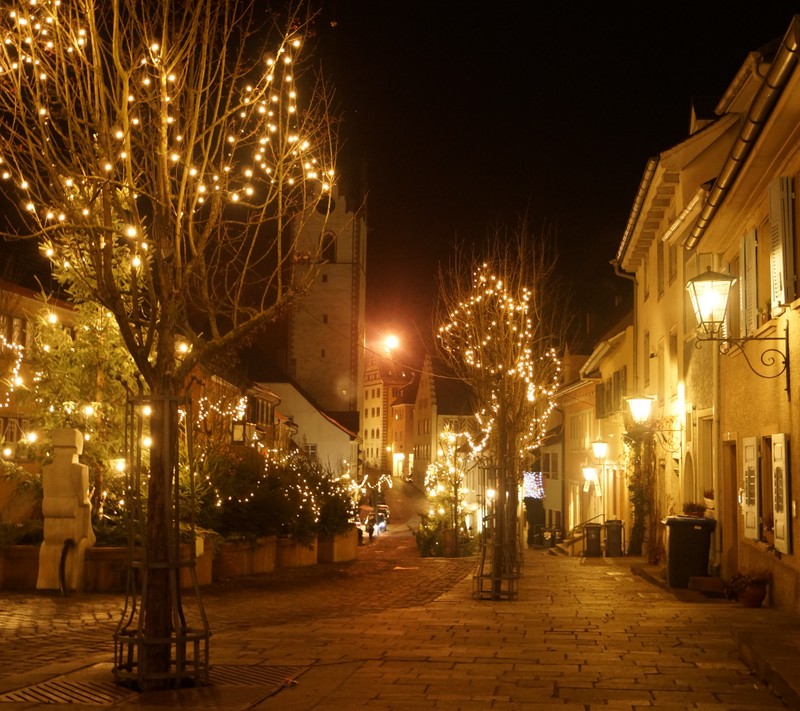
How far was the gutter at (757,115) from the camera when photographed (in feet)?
33.5

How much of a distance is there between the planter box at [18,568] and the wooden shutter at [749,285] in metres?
10.6

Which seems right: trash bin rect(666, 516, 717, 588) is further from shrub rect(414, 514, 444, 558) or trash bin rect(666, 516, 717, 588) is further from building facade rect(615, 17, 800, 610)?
shrub rect(414, 514, 444, 558)

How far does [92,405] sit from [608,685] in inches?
463

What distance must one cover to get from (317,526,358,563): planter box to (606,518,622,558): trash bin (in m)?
6.60

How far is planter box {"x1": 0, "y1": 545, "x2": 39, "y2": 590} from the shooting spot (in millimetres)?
16297

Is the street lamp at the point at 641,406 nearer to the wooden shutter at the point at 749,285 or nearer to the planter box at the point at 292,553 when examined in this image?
the planter box at the point at 292,553

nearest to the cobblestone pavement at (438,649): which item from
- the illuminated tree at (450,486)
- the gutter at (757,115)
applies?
the gutter at (757,115)

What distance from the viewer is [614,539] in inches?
1134

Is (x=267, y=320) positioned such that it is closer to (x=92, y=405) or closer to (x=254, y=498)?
Answer: (x=92, y=405)

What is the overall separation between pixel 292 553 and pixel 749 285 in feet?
40.8

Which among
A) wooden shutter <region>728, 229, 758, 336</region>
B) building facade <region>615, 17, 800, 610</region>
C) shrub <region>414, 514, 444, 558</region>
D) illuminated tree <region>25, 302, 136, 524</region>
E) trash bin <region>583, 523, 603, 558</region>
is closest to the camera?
building facade <region>615, 17, 800, 610</region>

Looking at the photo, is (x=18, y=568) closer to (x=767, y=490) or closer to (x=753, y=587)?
(x=753, y=587)

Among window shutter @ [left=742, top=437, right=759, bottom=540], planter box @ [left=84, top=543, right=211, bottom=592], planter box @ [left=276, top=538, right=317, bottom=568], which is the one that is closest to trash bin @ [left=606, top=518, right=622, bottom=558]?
planter box @ [left=276, top=538, right=317, bottom=568]

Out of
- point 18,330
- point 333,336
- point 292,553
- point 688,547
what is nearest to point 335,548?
point 292,553
